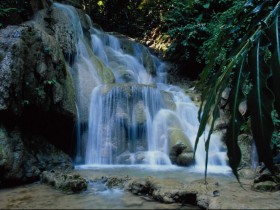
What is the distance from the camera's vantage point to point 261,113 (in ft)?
2.82

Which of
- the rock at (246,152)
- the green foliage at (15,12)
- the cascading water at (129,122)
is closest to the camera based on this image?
the rock at (246,152)

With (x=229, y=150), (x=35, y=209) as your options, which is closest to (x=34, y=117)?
(x=35, y=209)

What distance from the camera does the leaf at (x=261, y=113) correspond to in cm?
85

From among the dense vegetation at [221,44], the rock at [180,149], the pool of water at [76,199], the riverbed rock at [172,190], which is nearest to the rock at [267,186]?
the riverbed rock at [172,190]

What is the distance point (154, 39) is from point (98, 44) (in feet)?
12.4

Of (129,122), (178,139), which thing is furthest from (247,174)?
(129,122)

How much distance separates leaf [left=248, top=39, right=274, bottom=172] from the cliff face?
4898mm

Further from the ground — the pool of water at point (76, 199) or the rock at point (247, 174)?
the rock at point (247, 174)

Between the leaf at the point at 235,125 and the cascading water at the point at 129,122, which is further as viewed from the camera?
the cascading water at the point at 129,122

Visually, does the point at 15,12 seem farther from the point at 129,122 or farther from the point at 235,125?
the point at 235,125

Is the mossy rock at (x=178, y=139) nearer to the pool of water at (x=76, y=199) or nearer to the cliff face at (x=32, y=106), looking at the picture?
the pool of water at (x=76, y=199)

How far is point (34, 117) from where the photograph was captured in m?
6.68

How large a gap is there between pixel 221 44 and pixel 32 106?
569 cm

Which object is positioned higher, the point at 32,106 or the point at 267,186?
the point at 32,106
